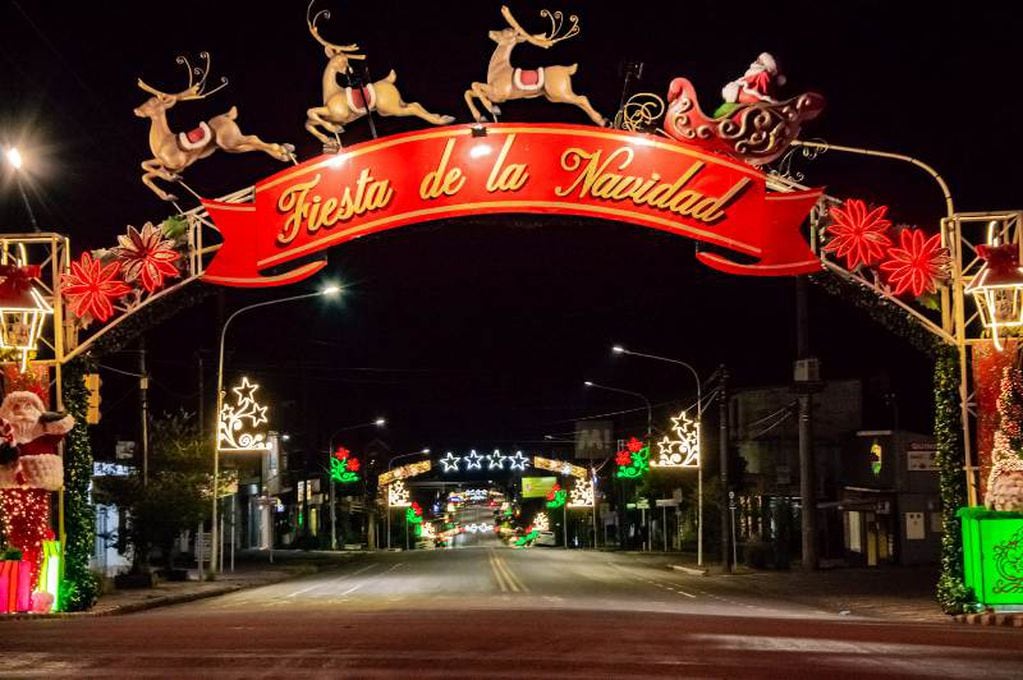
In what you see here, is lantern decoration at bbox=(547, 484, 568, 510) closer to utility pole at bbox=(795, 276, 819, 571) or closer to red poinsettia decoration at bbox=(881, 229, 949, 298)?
utility pole at bbox=(795, 276, 819, 571)

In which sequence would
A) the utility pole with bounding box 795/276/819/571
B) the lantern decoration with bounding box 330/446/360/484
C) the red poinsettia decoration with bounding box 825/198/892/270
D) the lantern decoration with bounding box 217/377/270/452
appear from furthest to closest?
the lantern decoration with bounding box 330/446/360/484, the utility pole with bounding box 795/276/819/571, the lantern decoration with bounding box 217/377/270/452, the red poinsettia decoration with bounding box 825/198/892/270

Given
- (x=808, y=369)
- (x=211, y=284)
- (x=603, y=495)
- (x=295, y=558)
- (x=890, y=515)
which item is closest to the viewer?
(x=211, y=284)

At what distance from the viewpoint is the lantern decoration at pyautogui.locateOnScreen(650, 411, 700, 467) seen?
153 feet

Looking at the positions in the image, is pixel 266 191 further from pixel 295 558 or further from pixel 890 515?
pixel 295 558

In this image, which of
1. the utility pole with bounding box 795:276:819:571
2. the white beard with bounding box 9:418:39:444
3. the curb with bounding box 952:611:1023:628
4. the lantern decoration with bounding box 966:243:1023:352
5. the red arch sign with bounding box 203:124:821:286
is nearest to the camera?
the curb with bounding box 952:611:1023:628

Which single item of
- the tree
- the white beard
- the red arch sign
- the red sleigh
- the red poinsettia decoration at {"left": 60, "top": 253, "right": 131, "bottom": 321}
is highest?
the red sleigh

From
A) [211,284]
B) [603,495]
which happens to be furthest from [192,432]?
[603,495]

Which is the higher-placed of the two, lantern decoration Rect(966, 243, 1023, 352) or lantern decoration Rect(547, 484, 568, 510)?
lantern decoration Rect(966, 243, 1023, 352)

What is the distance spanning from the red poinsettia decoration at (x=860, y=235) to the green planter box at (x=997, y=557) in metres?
4.76

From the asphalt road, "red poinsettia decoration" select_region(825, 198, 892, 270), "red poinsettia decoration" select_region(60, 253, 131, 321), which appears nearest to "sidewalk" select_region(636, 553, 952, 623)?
the asphalt road

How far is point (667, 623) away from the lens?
18.7m

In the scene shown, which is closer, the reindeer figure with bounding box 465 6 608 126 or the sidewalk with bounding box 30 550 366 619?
the reindeer figure with bounding box 465 6 608 126

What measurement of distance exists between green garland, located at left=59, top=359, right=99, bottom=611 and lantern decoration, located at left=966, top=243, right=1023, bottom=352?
53.6ft

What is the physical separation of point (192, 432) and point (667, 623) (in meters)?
24.2
